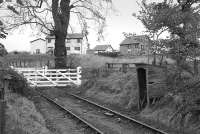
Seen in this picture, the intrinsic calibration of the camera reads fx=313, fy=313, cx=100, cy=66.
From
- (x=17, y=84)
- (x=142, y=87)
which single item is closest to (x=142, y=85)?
(x=142, y=87)

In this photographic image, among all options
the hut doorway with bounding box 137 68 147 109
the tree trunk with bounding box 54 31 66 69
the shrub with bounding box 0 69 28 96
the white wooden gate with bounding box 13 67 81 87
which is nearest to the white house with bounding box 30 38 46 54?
the tree trunk with bounding box 54 31 66 69

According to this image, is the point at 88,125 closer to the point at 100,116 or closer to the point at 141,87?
the point at 100,116

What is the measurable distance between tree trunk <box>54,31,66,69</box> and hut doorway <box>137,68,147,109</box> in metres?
14.8

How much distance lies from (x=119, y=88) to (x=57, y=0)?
13.2 meters

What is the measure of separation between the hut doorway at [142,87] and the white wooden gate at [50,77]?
35.0ft

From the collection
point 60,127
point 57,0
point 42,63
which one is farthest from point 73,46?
point 60,127

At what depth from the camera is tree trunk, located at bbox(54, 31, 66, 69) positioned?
28.7m

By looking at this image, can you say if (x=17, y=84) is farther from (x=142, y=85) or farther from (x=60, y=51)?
(x=60, y=51)

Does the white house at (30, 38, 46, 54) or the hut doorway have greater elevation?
the white house at (30, 38, 46, 54)

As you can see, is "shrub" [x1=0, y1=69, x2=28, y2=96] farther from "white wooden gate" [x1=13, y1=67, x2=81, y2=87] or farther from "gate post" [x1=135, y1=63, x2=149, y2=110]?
"white wooden gate" [x1=13, y1=67, x2=81, y2=87]

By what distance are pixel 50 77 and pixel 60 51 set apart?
18.3ft

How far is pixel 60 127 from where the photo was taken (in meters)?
10.9

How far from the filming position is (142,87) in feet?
47.7

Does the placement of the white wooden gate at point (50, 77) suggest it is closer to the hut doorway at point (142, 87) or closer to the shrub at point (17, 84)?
the shrub at point (17, 84)
